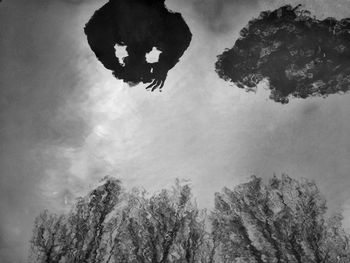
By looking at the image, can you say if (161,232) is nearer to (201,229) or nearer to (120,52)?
(201,229)

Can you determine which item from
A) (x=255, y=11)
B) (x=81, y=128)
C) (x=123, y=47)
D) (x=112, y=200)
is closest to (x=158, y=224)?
(x=112, y=200)

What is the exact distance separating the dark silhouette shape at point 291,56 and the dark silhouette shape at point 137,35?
2.02 meters

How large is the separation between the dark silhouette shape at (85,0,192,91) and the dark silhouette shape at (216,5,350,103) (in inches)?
79.6

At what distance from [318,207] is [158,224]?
8.50 metres

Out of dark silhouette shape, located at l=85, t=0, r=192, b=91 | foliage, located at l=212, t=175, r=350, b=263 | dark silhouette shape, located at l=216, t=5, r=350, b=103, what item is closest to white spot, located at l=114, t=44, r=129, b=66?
dark silhouette shape, located at l=85, t=0, r=192, b=91

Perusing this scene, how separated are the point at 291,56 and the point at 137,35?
5915 millimetres

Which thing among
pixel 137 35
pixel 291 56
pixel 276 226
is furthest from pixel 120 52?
pixel 276 226

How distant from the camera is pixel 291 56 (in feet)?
38.8

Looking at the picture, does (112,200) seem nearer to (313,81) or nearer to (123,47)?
(123,47)

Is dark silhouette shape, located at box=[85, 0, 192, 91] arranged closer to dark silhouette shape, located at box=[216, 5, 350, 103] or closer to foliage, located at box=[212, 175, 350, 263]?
dark silhouette shape, located at box=[216, 5, 350, 103]

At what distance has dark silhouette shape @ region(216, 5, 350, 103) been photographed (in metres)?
11.3

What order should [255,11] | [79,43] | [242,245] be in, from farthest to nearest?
1. [242,245]
2. [79,43]
3. [255,11]

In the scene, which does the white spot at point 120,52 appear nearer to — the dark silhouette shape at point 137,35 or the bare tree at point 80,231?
the dark silhouette shape at point 137,35

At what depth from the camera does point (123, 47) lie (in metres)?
11.7
